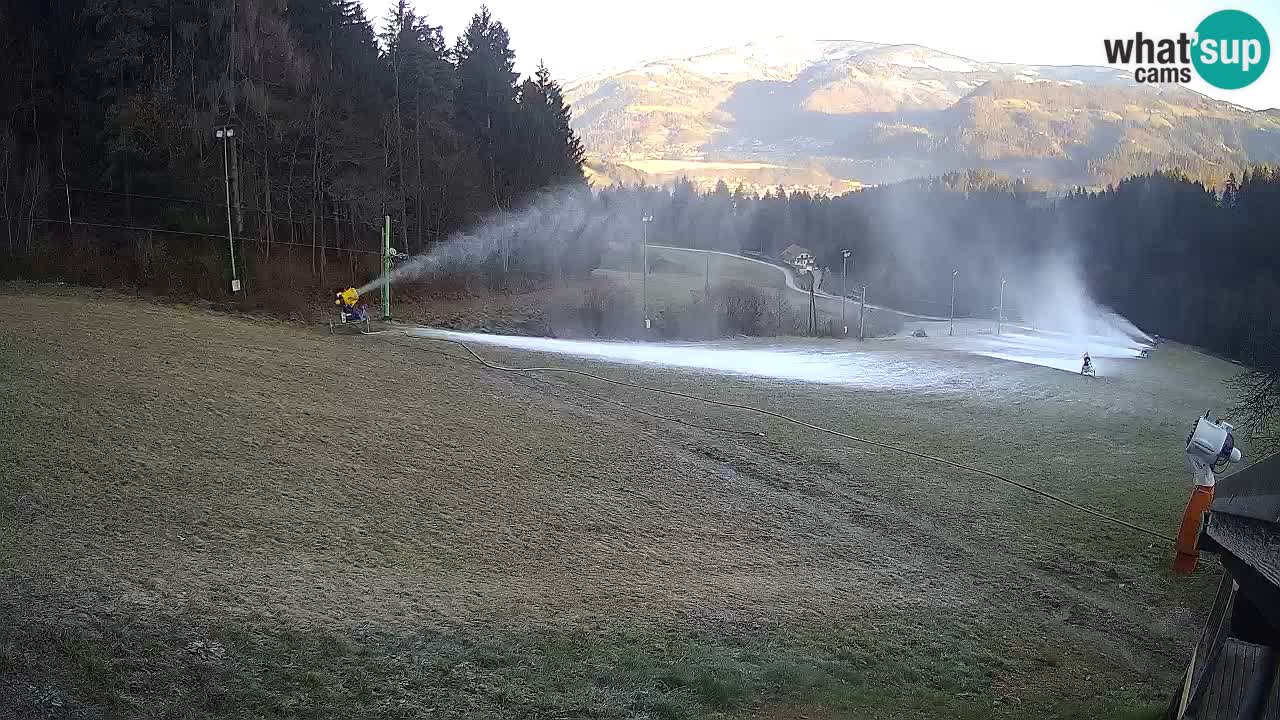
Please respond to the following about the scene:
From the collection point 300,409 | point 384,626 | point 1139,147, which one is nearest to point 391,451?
point 300,409

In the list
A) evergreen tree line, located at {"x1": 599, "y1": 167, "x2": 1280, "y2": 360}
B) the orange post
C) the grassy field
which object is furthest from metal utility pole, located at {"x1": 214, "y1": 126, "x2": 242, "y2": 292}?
evergreen tree line, located at {"x1": 599, "y1": 167, "x2": 1280, "y2": 360}

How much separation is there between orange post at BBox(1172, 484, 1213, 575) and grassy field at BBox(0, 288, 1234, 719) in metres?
0.22

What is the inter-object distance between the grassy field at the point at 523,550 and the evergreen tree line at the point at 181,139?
7953mm

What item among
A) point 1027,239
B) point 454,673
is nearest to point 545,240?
point 1027,239

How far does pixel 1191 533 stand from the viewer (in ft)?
31.6

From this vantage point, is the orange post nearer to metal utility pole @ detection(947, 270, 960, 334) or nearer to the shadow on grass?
the shadow on grass

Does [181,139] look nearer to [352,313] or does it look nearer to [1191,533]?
[352,313]

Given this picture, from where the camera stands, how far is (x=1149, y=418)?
17422mm

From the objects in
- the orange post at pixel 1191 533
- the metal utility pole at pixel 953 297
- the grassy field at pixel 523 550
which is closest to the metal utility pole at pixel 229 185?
the grassy field at pixel 523 550

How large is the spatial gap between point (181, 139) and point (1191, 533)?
23.1m

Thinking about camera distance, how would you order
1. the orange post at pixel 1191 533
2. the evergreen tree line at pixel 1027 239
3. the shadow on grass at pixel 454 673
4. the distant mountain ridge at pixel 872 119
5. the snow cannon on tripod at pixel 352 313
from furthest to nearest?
1. the distant mountain ridge at pixel 872 119
2. the evergreen tree line at pixel 1027 239
3. the snow cannon on tripod at pixel 352 313
4. the orange post at pixel 1191 533
5. the shadow on grass at pixel 454 673

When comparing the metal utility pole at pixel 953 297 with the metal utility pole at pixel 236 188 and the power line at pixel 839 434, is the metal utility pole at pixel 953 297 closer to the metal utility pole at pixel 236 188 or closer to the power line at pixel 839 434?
the power line at pixel 839 434

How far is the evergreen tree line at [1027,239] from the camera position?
24516 millimetres

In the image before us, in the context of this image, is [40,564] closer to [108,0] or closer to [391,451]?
[391,451]
